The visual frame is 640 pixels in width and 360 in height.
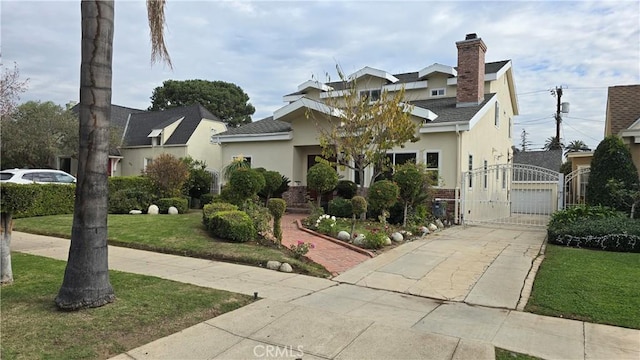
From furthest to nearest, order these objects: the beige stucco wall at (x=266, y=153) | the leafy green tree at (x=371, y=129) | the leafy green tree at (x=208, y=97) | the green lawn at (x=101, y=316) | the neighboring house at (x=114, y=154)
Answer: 1. the leafy green tree at (x=208, y=97)
2. the neighboring house at (x=114, y=154)
3. the beige stucco wall at (x=266, y=153)
4. the leafy green tree at (x=371, y=129)
5. the green lawn at (x=101, y=316)

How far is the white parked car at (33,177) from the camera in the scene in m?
15.3

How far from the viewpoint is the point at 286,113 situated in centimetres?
1688

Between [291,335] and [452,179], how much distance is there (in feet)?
37.4

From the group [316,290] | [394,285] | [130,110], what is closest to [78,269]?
[316,290]

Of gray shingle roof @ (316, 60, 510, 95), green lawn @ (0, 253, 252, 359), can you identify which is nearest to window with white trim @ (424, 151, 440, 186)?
gray shingle roof @ (316, 60, 510, 95)

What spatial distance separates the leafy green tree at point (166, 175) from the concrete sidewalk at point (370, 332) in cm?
991

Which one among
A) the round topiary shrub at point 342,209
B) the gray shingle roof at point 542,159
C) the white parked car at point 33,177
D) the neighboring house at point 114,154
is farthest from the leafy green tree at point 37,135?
the gray shingle roof at point 542,159

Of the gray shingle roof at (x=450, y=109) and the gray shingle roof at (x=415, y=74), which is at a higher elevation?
the gray shingle roof at (x=415, y=74)

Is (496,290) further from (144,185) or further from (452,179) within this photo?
(144,185)

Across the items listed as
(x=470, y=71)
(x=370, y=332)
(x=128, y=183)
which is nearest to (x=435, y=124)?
(x=470, y=71)

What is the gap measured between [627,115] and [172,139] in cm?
2368

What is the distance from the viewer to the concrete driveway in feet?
20.1

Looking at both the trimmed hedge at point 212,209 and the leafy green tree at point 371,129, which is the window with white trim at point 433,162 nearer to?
the leafy green tree at point 371,129

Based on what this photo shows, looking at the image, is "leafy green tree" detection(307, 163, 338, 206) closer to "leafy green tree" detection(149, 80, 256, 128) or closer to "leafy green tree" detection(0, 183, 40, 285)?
"leafy green tree" detection(0, 183, 40, 285)
